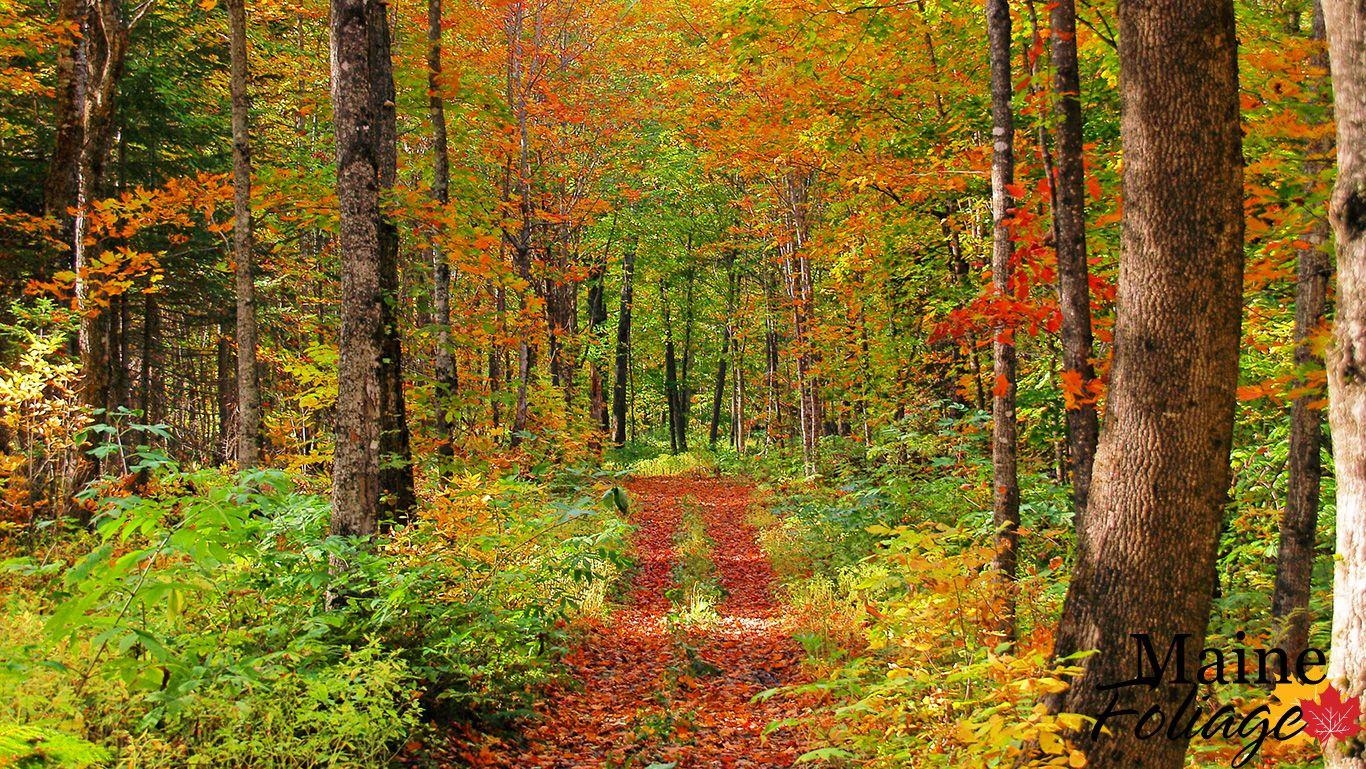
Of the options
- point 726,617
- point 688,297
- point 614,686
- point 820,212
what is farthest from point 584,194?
point 614,686

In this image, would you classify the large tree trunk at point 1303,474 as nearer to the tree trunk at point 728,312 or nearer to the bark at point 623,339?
the bark at point 623,339

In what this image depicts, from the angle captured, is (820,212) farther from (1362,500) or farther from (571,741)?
(1362,500)

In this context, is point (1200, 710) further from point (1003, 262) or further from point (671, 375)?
point (671, 375)

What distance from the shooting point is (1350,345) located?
2.49 m

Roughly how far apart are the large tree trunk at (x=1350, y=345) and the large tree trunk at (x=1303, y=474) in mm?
2817

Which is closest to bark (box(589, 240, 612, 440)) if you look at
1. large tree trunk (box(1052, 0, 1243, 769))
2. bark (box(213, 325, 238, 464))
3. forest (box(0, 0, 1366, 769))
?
forest (box(0, 0, 1366, 769))

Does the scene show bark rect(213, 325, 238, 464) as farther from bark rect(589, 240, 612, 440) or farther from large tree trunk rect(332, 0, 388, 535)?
large tree trunk rect(332, 0, 388, 535)

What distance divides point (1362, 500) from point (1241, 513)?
541cm

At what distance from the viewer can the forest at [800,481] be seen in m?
3.17

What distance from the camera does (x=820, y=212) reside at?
67.6 ft

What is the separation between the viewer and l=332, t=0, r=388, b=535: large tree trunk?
20.6 ft

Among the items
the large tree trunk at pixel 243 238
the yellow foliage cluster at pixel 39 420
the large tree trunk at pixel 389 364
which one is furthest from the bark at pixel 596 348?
the large tree trunk at pixel 389 364

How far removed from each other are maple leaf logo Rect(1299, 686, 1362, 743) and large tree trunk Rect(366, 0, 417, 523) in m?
6.24

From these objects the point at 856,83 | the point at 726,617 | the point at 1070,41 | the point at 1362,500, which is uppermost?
the point at 856,83
